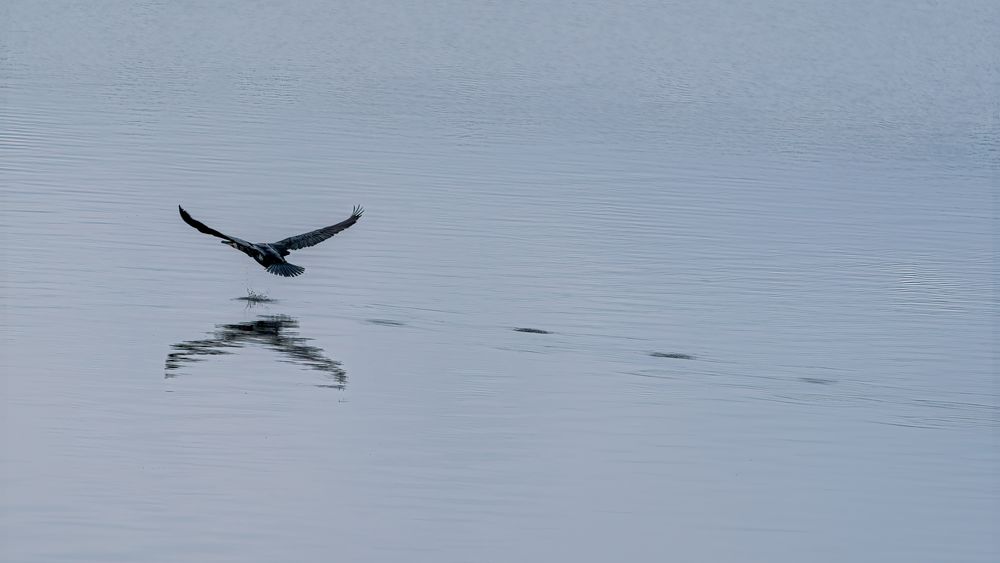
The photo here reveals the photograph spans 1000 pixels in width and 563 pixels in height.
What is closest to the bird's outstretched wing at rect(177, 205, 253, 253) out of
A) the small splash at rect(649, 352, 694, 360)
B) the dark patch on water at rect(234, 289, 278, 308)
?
the dark patch on water at rect(234, 289, 278, 308)

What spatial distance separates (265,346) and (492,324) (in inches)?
130

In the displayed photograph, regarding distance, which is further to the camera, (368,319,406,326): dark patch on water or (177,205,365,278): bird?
(368,319,406,326): dark patch on water

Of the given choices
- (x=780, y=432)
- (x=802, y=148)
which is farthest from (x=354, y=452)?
(x=802, y=148)

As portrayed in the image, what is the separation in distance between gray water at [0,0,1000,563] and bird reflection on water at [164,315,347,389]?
7cm

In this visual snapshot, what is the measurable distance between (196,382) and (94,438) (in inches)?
98.2

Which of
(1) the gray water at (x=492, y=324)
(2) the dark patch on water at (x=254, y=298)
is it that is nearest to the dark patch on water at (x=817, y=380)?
(1) the gray water at (x=492, y=324)

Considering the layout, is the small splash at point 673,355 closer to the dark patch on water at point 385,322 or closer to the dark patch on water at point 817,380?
the dark patch on water at point 817,380

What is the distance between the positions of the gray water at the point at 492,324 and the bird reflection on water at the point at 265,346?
0.07 metres

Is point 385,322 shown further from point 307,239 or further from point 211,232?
point 211,232

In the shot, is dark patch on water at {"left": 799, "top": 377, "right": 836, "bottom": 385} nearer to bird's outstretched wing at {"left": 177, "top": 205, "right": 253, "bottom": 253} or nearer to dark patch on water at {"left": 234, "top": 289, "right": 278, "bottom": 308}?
bird's outstretched wing at {"left": 177, "top": 205, "right": 253, "bottom": 253}

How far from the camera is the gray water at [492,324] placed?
55.7 feet

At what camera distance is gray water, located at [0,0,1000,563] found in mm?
16984

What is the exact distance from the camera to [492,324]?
2500 cm

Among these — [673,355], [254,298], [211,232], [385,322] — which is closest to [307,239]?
[254,298]
